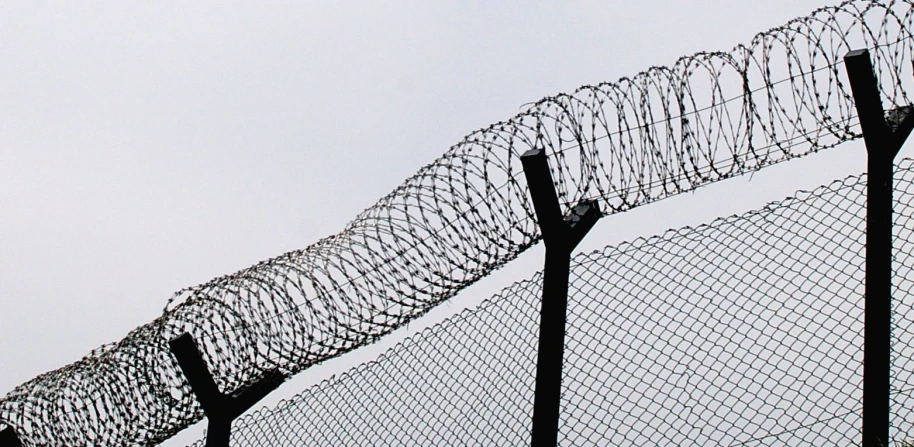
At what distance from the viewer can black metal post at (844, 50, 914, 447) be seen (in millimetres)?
3916

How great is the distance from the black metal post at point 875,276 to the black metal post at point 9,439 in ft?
15.4

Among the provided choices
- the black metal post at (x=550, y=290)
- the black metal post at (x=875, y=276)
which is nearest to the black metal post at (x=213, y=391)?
the black metal post at (x=550, y=290)

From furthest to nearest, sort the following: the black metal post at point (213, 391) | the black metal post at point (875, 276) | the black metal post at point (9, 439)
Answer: the black metal post at point (9, 439)
the black metal post at point (213, 391)
the black metal post at point (875, 276)

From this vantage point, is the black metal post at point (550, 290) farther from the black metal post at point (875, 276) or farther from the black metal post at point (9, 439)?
the black metal post at point (9, 439)

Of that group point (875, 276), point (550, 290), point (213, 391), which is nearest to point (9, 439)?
point (213, 391)

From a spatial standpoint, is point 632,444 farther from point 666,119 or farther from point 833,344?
point 666,119

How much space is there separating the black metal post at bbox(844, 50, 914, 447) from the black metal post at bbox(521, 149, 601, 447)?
1.09 m

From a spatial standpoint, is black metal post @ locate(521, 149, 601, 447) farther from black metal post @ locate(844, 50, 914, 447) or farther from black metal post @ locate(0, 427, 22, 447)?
black metal post @ locate(0, 427, 22, 447)

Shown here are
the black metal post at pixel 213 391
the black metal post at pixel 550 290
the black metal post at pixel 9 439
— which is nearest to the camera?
the black metal post at pixel 550 290

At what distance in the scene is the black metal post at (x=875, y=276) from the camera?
12.8ft

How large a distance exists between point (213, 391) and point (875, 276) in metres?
3.07

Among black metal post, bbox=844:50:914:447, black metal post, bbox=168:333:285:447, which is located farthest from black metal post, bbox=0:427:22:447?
black metal post, bbox=844:50:914:447

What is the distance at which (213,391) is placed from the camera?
538 centimetres

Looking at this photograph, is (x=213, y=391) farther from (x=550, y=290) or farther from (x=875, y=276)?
(x=875, y=276)
